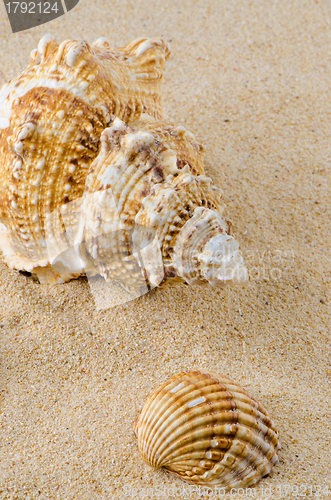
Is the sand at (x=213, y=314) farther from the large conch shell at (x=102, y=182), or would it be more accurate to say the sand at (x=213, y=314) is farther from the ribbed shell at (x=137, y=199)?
the ribbed shell at (x=137, y=199)

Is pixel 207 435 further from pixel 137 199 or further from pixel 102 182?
pixel 102 182

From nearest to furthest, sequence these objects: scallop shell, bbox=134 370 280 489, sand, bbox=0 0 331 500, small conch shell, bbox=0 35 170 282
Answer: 1. scallop shell, bbox=134 370 280 489
2. sand, bbox=0 0 331 500
3. small conch shell, bbox=0 35 170 282

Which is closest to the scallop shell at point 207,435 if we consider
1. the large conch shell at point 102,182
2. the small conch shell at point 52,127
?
the large conch shell at point 102,182

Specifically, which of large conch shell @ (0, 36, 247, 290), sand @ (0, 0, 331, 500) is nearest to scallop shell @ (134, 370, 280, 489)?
sand @ (0, 0, 331, 500)

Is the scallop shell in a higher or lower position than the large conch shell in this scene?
lower

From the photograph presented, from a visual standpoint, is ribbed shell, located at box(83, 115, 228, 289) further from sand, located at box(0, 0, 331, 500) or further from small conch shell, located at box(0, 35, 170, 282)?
sand, located at box(0, 0, 331, 500)

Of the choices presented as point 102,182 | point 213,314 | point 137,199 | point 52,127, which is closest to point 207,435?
point 213,314

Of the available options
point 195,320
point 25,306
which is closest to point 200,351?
point 195,320
